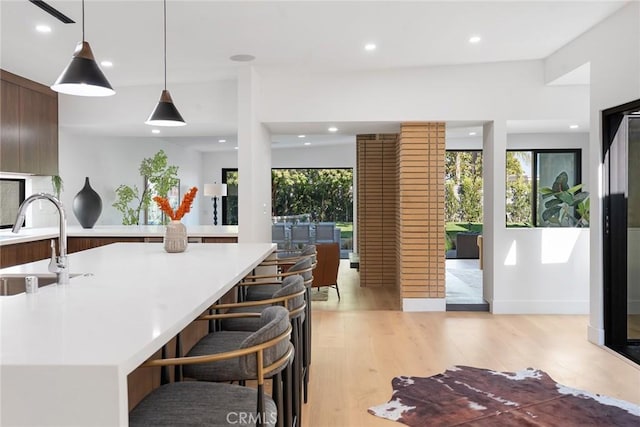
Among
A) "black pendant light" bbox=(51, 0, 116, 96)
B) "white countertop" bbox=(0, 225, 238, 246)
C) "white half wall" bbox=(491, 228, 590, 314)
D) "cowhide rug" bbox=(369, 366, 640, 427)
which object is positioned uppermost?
"black pendant light" bbox=(51, 0, 116, 96)

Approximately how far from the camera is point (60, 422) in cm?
114

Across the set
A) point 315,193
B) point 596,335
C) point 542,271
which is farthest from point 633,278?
point 315,193

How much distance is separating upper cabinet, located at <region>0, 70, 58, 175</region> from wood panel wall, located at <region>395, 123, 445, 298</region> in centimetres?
410

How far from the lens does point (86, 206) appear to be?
5984mm

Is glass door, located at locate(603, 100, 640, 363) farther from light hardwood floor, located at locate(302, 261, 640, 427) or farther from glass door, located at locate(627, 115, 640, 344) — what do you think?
light hardwood floor, located at locate(302, 261, 640, 427)

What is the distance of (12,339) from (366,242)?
20.1 ft

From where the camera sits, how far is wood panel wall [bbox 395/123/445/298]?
18.7 feet

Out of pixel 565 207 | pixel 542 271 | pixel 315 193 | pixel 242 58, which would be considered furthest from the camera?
pixel 315 193

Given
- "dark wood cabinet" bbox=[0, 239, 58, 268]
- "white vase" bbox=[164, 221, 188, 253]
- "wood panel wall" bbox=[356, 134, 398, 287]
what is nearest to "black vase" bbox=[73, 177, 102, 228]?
"dark wood cabinet" bbox=[0, 239, 58, 268]

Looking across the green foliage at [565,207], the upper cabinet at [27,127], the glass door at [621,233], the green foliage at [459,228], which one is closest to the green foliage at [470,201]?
the green foliage at [459,228]

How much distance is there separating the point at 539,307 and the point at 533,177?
3.13m

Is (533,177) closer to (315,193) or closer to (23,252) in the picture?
(315,193)

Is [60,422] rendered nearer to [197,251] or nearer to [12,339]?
[12,339]

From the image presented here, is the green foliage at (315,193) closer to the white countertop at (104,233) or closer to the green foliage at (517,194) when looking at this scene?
the green foliage at (517,194)
